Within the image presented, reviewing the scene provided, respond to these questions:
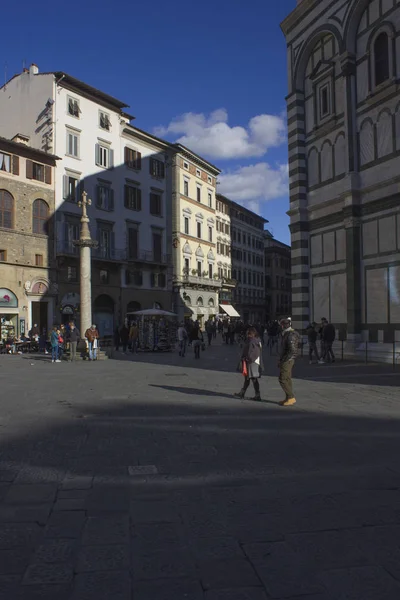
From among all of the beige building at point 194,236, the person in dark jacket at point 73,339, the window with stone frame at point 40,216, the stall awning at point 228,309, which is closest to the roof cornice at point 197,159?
the beige building at point 194,236

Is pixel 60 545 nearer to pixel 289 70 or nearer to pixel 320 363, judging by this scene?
pixel 320 363

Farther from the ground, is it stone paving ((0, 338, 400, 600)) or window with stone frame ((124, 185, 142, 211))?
window with stone frame ((124, 185, 142, 211))

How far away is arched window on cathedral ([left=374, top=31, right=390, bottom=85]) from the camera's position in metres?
18.0

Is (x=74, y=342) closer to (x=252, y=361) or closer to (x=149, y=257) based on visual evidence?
(x=252, y=361)

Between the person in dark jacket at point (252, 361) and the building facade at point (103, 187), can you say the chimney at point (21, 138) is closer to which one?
the building facade at point (103, 187)

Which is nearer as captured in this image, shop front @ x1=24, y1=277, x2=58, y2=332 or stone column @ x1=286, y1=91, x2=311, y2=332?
stone column @ x1=286, y1=91, x2=311, y2=332

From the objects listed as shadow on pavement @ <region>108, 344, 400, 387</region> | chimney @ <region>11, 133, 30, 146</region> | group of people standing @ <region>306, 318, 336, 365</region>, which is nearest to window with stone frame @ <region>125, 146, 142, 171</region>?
chimney @ <region>11, 133, 30, 146</region>

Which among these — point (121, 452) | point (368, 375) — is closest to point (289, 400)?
point (121, 452)

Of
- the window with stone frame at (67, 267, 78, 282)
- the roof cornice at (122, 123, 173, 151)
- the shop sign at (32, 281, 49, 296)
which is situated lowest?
the shop sign at (32, 281, 49, 296)

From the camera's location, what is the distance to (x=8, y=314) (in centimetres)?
3378

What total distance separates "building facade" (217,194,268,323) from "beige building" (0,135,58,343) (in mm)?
32231

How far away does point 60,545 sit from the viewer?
149 inches

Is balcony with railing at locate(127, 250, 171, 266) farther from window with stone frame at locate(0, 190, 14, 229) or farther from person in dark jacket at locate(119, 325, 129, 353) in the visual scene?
person in dark jacket at locate(119, 325, 129, 353)

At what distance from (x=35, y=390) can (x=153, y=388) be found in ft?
8.83
